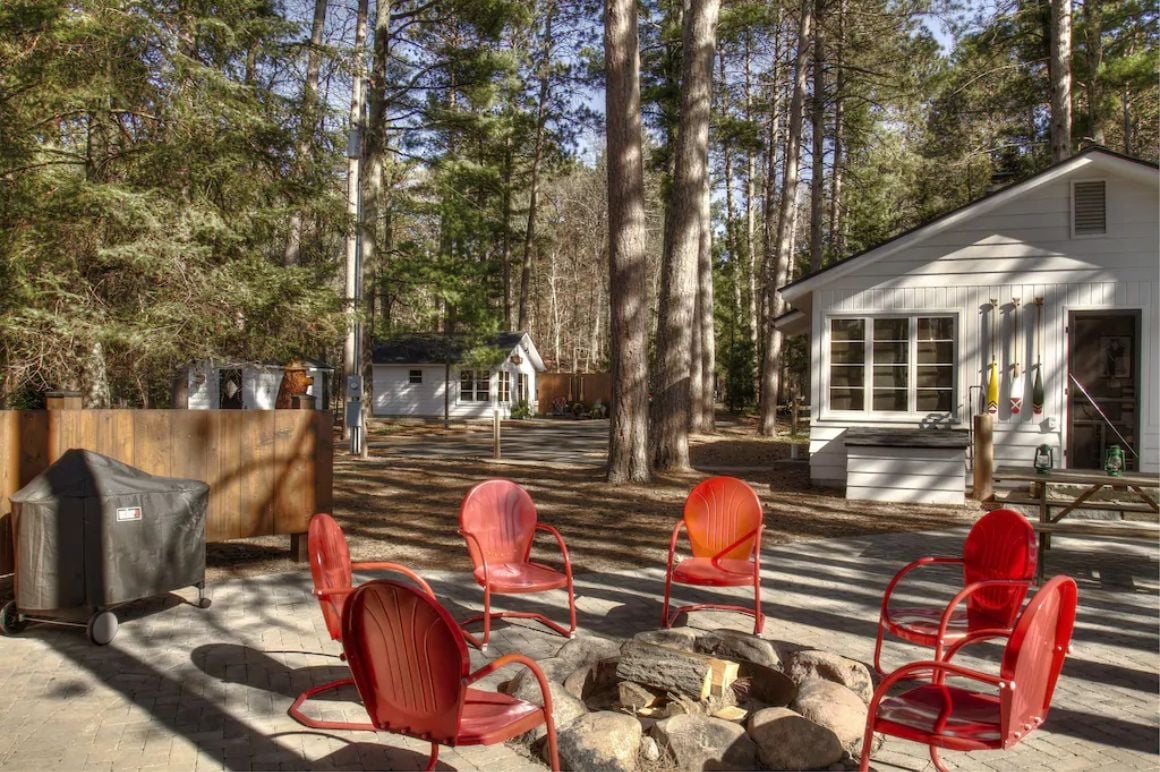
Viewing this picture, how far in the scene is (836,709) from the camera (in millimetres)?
3852

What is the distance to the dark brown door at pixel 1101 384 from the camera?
1194cm

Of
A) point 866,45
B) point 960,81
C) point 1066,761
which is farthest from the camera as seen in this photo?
point 866,45

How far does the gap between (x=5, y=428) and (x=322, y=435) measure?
7.61 ft

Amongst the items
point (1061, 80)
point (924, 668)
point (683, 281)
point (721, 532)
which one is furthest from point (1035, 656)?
point (1061, 80)

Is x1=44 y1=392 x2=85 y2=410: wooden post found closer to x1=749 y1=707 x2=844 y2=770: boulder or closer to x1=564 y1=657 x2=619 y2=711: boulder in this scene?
x1=564 y1=657 x2=619 y2=711: boulder

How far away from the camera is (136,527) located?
534 centimetres

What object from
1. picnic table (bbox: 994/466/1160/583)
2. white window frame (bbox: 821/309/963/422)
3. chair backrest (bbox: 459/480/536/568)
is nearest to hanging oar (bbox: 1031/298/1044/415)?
white window frame (bbox: 821/309/963/422)

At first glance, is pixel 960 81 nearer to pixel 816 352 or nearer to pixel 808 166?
pixel 808 166

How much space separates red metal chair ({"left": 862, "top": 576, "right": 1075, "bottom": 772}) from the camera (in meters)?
2.75

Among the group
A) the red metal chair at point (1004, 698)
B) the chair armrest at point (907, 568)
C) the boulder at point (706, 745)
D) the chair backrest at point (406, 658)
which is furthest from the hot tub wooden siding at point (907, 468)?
the chair backrest at point (406, 658)

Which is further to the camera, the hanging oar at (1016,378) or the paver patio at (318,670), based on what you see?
the hanging oar at (1016,378)

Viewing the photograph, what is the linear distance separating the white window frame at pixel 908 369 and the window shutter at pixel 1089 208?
77.8 inches

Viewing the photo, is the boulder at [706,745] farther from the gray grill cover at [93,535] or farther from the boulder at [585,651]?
the gray grill cover at [93,535]

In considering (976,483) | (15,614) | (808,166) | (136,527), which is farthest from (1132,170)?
(808,166)
